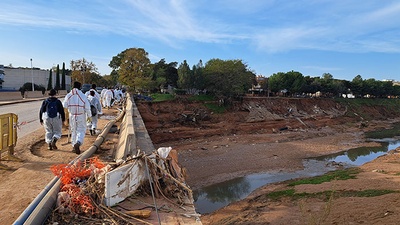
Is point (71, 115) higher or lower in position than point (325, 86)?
lower

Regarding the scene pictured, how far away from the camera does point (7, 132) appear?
682 centimetres

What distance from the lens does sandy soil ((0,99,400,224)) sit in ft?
22.5

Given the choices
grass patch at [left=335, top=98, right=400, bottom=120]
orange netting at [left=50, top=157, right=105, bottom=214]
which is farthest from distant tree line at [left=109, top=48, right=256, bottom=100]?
orange netting at [left=50, top=157, right=105, bottom=214]

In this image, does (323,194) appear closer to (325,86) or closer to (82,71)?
(82,71)

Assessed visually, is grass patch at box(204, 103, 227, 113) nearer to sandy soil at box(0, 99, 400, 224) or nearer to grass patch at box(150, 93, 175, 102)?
sandy soil at box(0, 99, 400, 224)

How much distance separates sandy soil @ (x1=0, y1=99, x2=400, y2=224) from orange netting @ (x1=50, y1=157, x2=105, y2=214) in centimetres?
60

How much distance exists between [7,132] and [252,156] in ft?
57.9

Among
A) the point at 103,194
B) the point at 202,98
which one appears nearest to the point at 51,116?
the point at 103,194

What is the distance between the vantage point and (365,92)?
7638 centimetres

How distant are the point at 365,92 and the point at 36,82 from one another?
76.5 m

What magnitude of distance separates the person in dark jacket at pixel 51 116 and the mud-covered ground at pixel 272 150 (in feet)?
19.1

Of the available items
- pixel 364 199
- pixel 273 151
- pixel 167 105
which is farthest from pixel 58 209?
pixel 167 105

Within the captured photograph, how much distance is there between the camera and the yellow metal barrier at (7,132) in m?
6.55

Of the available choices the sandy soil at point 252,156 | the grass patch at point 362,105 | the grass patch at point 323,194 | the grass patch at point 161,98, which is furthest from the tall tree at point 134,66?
the grass patch at point 362,105
